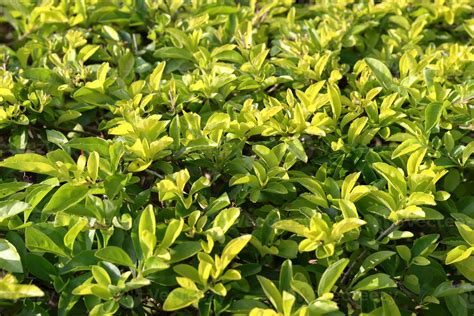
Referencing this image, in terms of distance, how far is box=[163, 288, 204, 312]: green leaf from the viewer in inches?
58.0

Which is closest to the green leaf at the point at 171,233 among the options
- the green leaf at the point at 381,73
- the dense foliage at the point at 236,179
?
the dense foliage at the point at 236,179

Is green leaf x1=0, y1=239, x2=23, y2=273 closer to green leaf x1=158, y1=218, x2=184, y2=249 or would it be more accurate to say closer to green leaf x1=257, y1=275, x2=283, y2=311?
green leaf x1=158, y1=218, x2=184, y2=249

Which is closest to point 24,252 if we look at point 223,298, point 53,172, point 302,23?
point 53,172

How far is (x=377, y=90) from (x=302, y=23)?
0.87m

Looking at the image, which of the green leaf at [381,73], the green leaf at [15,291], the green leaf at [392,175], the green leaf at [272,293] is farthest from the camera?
the green leaf at [381,73]

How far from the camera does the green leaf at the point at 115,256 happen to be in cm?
156

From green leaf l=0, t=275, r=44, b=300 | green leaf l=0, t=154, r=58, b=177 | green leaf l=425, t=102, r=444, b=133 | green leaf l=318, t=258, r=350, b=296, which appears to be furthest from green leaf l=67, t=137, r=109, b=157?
green leaf l=425, t=102, r=444, b=133

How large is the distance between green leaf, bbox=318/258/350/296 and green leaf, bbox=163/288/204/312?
0.97 ft

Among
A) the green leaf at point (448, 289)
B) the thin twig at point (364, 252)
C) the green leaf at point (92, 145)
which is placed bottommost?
the green leaf at point (448, 289)

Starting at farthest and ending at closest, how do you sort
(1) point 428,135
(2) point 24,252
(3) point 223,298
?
(1) point 428,135 → (2) point 24,252 → (3) point 223,298

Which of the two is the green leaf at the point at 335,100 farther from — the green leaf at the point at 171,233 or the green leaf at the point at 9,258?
the green leaf at the point at 9,258

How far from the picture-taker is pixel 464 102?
212 centimetres

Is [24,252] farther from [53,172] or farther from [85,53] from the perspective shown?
[85,53]

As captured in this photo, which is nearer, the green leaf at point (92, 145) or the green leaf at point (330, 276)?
the green leaf at point (330, 276)
